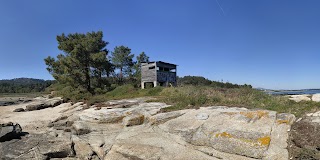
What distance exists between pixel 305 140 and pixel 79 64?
32.2 meters

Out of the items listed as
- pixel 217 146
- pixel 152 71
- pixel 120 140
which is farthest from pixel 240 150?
pixel 152 71

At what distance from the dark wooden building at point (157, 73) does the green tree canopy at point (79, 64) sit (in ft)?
21.6

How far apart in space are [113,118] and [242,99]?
23.8ft

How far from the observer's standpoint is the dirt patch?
5.72 meters

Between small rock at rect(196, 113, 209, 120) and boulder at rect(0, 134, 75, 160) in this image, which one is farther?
small rock at rect(196, 113, 209, 120)

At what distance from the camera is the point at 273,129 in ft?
23.5

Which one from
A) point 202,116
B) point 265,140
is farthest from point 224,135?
point 202,116

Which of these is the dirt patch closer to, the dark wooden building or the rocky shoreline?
the rocky shoreline

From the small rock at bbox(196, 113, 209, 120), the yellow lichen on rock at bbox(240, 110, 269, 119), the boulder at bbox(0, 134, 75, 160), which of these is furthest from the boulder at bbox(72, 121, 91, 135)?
the yellow lichen on rock at bbox(240, 110, 269, 119)

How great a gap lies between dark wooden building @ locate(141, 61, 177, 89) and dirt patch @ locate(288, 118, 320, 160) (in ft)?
84.4

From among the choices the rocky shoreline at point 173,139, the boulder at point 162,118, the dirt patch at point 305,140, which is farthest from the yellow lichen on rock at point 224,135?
the boulder at point 162,118

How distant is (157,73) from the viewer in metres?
32.4

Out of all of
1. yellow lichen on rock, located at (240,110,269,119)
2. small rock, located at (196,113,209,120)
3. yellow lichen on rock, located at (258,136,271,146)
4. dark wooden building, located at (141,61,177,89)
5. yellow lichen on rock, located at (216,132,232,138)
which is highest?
dark wooden building, located at (141,61,177,89)

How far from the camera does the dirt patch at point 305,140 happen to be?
572 cm
